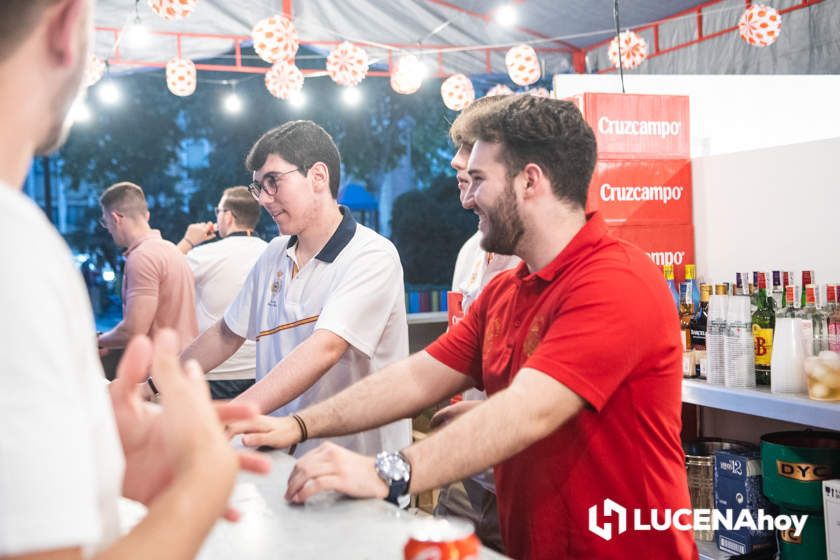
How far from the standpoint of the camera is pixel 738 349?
2795 millimetres

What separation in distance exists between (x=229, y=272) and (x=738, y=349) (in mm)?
2768

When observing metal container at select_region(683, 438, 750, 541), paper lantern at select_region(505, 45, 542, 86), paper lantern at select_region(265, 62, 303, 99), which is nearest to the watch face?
metal container at select_region(683, 438, 750, 541)

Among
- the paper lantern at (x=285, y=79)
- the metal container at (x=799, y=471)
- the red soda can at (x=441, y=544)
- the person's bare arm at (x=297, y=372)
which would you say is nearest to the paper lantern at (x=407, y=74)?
the paper lantern at (x=285, y=79)

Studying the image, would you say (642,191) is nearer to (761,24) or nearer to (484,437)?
(484,437)

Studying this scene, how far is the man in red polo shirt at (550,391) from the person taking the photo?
1.52m

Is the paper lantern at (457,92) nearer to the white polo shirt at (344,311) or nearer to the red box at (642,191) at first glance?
the red box at (642,191)

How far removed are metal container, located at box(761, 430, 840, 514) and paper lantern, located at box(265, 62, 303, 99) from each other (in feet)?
17.8

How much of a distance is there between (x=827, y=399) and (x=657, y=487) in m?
1.16

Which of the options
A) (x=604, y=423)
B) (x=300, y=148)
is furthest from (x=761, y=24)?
(x=604, y=423)

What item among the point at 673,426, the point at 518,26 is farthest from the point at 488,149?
the point at 518,26

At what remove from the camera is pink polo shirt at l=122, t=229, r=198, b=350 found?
434 cm

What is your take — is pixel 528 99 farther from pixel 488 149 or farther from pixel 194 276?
pixel 194 276

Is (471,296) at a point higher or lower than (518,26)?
lower

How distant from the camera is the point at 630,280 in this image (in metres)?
1.67
